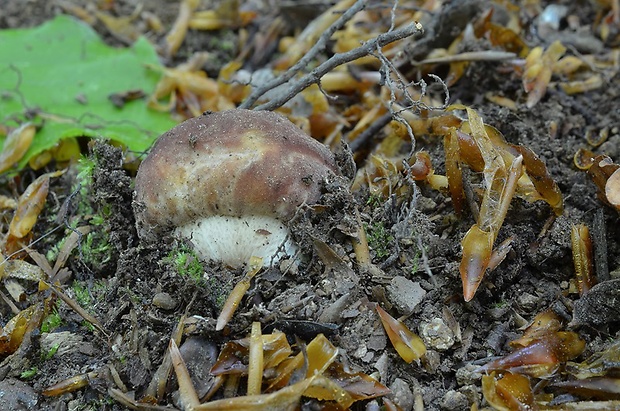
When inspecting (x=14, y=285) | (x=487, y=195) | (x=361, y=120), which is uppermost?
(x=487, y=195)

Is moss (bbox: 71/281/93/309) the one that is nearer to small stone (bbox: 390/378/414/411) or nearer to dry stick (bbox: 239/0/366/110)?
dry stick (bbox: 239/0/366/110)

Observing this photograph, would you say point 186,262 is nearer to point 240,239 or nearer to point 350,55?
point 240,239

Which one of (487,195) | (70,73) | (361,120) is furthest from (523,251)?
(70,73)

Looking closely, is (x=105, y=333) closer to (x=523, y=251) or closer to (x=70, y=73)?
(x=523, y=251)

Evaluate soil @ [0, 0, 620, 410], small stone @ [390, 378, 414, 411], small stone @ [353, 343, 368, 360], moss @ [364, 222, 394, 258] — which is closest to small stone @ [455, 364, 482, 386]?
soil @ [0, 0, 620, 410]

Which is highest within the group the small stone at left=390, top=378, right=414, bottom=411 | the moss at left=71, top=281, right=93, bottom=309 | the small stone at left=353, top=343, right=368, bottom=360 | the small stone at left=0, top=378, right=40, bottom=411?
the small stone at left=353, top=343, right=368, bottom=360

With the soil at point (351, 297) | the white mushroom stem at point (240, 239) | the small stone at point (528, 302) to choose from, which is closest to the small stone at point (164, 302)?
the soil at point (351, 297)
